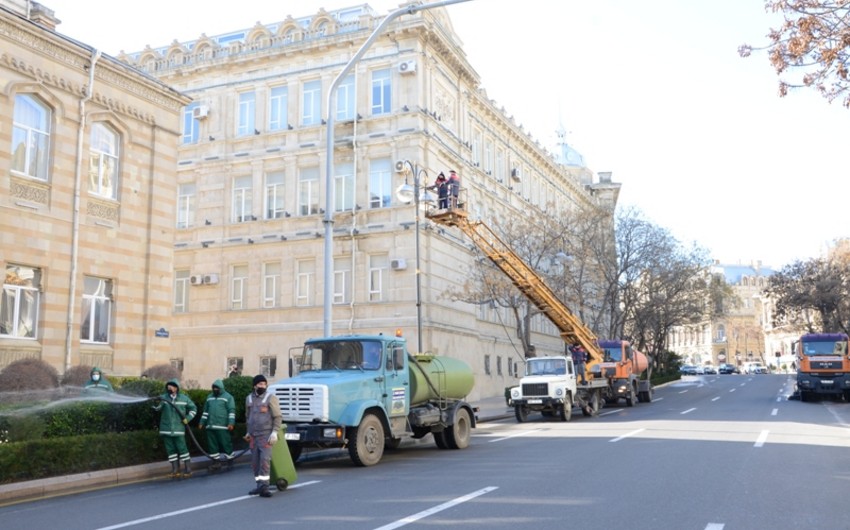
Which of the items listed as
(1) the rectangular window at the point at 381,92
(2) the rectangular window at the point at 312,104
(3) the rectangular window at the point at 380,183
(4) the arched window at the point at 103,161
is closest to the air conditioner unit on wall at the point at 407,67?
(1) the rectangular window at the point at 381,92

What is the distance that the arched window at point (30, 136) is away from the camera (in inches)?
766

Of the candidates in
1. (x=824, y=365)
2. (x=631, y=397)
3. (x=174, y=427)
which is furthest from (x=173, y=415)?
(x=824, y=365)

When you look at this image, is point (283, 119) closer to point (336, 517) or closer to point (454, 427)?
point (454, 427)

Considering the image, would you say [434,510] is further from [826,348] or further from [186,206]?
[186,206]

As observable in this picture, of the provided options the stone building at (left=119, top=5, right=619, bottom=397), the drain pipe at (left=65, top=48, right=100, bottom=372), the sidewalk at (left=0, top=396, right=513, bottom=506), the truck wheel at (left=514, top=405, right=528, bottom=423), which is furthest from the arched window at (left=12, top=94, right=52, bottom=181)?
the truck wheel at (left=514, top=405, right=528, bottom=423)

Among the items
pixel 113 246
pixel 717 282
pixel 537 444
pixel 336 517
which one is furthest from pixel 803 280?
pixel 336 517

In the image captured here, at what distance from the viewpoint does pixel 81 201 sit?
21.0m

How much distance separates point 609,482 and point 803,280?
5556cm

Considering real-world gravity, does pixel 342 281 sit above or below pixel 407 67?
below

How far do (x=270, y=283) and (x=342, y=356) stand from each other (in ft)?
73.6

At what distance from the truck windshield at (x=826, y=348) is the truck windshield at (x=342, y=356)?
27.9m

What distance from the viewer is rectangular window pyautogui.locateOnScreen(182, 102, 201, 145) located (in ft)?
129

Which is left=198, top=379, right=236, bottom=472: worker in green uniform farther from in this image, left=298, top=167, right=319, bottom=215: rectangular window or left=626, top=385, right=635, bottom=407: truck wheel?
left=626, top=385, right=635, bottom=407: truck wheel

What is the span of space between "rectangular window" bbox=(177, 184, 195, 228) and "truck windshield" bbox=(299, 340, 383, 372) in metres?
25.5
